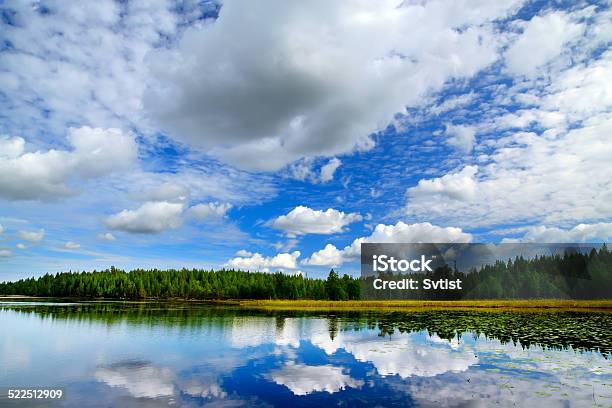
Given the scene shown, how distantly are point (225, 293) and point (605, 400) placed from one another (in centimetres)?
17269

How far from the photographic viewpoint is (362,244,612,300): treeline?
5048 inches

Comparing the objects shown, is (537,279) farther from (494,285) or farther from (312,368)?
(312,368)

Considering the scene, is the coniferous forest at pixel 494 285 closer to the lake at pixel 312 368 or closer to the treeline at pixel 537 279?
the treeline at pixel 537 279

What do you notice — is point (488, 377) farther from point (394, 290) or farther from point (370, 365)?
point (394, 290)

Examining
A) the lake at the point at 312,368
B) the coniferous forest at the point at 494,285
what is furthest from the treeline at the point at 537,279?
the lake at the point at 312,368

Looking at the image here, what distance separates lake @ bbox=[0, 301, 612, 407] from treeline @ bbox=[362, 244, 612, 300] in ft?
354

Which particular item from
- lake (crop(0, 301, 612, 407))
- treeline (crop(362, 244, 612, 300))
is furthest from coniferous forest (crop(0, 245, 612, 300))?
lake (crop(0, 301, 612, 407))

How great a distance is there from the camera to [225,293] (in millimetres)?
179750

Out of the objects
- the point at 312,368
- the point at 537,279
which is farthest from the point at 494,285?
the point at 312,368

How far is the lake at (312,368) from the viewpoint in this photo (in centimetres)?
1831

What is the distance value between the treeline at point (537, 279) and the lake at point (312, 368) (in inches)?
4244

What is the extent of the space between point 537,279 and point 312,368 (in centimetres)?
13815

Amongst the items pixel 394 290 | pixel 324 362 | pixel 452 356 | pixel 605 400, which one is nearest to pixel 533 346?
pixel 452 356

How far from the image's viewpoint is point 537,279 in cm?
13625
